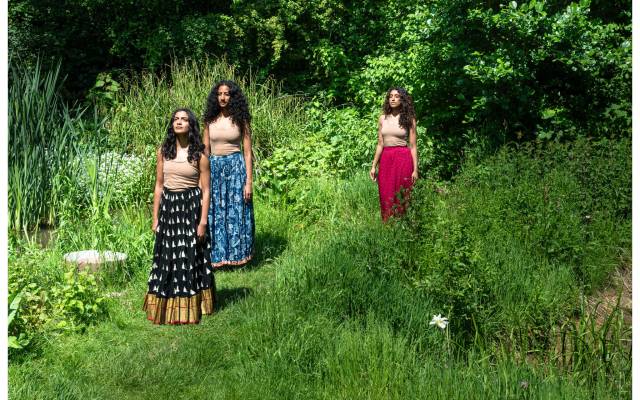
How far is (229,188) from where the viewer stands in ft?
23.7

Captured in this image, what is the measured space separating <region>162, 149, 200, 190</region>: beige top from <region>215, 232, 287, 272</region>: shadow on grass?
1583 mm

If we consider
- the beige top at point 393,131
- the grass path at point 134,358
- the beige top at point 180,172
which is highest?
the beige top at point 393,131

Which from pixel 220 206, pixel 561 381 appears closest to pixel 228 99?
pixel 220 206

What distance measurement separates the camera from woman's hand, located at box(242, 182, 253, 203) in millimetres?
7156

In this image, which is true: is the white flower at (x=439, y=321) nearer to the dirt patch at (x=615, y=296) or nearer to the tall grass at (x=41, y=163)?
the dirt patch at (x=615, y=296)

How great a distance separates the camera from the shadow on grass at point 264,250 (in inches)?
288

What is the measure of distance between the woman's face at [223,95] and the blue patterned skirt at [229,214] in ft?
1.59

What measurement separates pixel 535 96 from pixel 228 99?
434 centimetres

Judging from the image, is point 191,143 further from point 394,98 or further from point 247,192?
point 394,98

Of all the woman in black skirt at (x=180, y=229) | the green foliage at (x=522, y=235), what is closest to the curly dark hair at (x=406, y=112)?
the green foliage at (x=522, y=235)

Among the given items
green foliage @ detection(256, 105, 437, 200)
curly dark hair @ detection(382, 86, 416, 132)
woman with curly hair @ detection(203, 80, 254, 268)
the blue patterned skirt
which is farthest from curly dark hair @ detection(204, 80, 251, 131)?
green foliage @ detection(256, 105, 437, 200)

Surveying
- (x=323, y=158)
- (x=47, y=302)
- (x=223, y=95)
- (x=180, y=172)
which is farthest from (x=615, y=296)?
(x=323, y=158)

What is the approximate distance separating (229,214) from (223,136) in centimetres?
69

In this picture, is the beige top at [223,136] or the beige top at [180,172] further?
the beige top at [223,136]
